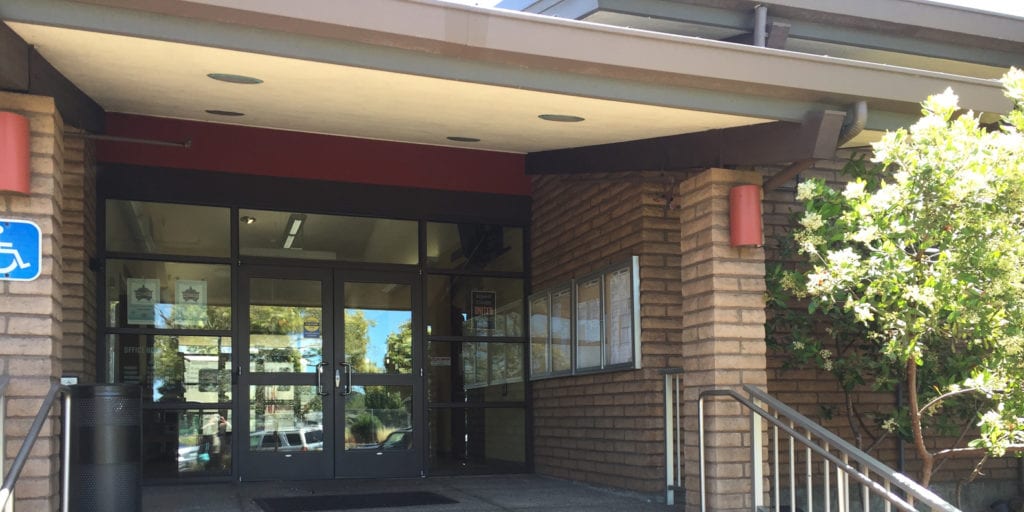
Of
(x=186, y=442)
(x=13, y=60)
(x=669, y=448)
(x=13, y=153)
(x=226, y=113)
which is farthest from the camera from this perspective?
(x=186, y=442)

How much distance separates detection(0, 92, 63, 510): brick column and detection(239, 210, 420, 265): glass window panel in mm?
3606

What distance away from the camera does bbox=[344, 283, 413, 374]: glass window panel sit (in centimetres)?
898

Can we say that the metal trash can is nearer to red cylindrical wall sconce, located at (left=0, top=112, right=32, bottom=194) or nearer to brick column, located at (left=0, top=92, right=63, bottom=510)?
brick column, located at (left=0, top=92, right=63, bottom=510)

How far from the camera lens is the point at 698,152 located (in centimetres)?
633

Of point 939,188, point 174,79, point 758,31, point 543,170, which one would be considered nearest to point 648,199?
point 543,170

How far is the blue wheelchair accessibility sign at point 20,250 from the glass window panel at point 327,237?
370 cm

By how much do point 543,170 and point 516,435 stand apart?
2686 millimetres

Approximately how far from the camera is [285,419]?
8.60m

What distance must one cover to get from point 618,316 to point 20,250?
4.42 metres

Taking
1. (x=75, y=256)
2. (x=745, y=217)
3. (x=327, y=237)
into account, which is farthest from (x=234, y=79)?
(x=327, y=237)

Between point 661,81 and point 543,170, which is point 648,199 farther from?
point 661,81

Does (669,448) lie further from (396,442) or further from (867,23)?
(867,23)

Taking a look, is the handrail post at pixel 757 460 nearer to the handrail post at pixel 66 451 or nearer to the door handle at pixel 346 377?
the handrail post at pixel 66 451

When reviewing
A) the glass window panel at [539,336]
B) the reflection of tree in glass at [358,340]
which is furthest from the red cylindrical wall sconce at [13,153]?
the glass window panel at [539,336]
